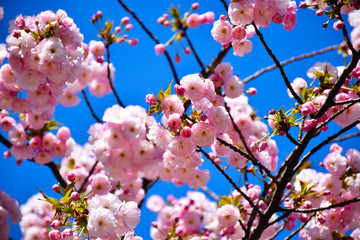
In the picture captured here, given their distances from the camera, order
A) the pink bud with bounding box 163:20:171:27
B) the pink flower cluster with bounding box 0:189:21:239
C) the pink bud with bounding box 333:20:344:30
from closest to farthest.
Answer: the pink bud with bounding box 333:20:344:30
the pink flower cluster with bounding box 0:189:21:239
the pink bud with bounding box 163:20:171:27

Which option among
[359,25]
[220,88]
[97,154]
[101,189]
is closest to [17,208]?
[97,154]

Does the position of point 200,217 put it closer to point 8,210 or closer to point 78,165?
point 78,165

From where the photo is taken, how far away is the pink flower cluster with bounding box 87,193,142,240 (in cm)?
200

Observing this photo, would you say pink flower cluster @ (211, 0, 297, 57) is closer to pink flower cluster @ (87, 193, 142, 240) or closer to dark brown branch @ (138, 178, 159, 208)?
pink flower cluster @ (87, 193, 142, 240)

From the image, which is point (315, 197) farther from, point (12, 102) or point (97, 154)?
point (12, 102)

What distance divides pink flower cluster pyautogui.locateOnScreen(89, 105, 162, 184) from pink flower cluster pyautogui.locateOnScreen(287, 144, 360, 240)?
1.34 metres

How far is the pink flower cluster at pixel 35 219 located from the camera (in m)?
4.16

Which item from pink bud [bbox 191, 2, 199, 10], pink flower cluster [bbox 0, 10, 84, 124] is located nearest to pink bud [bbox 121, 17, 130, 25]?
pink bud [bbox 191, 2, 199, 10]

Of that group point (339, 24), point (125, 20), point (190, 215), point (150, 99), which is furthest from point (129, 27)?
point (190, 215)

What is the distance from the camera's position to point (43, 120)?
3.62 meters

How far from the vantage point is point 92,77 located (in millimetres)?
4668

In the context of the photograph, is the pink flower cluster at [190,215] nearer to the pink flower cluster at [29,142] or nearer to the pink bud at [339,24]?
the pink flower cluster at [29,142]

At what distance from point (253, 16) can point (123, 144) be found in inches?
59.0

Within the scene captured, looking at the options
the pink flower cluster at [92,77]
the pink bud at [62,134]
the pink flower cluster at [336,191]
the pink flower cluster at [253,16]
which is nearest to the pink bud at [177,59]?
the pink flower cluster at [92,77]
